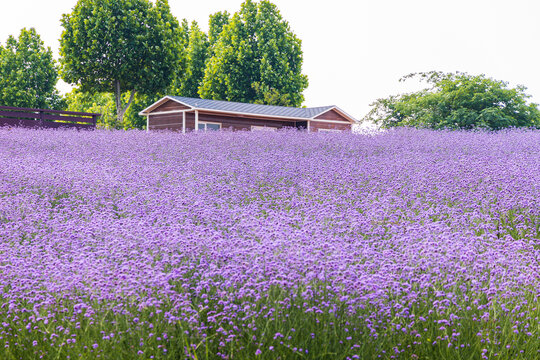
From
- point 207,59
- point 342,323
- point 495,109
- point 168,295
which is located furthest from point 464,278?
point 207,59

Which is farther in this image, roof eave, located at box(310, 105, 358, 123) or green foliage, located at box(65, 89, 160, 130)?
green foliage, located at box(65, 89, 160, 130)

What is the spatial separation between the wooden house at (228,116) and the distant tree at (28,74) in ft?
47.4

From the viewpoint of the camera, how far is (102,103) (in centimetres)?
5941

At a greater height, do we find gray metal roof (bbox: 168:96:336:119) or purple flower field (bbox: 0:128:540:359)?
gray metal roof (bbox: 168:96:336:119)

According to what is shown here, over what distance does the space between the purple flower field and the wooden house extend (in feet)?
69.6

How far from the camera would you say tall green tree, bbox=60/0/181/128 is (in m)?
35.8

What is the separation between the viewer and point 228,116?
3067 centimetres

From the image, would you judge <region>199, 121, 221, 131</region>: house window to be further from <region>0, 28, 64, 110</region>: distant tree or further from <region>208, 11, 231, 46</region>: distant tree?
<region>208, 11, 231, 46</region>: distant tree

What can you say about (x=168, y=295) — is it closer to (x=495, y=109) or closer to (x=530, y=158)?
(x=530, y=158)

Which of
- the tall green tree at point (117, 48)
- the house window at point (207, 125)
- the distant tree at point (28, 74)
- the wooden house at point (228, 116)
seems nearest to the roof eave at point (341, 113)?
the wooden house at point (228, 116)

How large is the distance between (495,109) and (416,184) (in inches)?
947

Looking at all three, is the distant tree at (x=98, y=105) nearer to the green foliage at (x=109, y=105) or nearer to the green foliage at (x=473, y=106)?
the green foliage at (x=109, y=105)

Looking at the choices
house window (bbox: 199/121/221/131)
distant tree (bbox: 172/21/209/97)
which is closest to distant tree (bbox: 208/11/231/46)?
distant tree (bbox: 172/21/209/97)

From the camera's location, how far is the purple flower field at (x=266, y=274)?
147 inches
